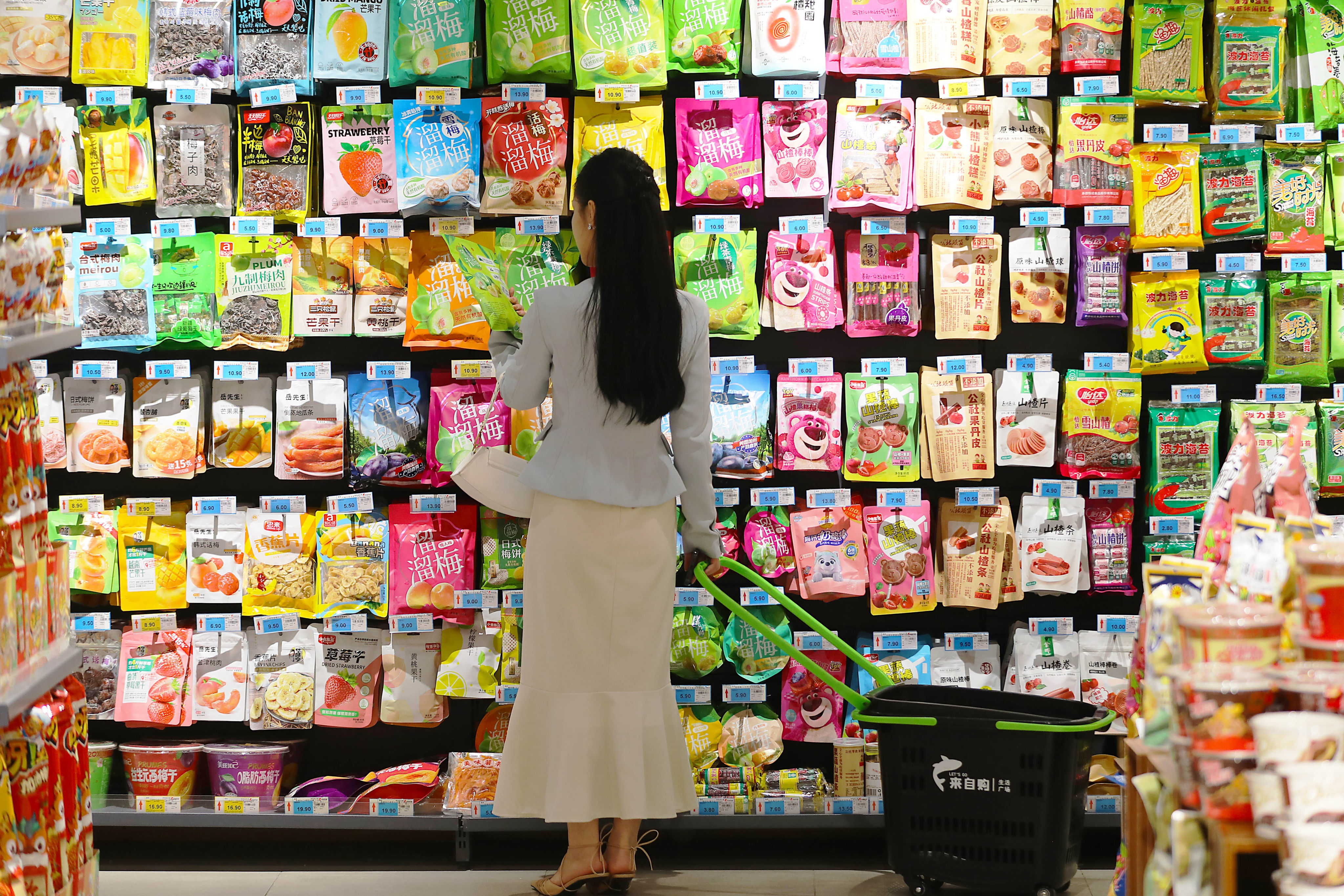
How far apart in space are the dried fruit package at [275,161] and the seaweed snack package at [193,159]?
65 mm

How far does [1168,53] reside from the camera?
12.7 ft

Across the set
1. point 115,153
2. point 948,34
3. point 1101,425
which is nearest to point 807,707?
point 1101,425

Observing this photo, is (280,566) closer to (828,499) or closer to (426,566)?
(426,566)

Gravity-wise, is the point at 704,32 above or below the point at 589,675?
above

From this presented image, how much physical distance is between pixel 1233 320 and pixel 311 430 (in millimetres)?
3115

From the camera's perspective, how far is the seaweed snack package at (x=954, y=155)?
3.88 meters

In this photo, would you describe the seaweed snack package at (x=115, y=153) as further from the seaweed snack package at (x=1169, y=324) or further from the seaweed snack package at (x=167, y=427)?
the seaweed snack package at (x=1169, y=324)

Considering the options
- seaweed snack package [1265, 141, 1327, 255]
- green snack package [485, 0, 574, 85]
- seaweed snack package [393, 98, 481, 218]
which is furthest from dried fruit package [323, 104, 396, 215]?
seaweed snack package [1265, 141, 1327, 255]

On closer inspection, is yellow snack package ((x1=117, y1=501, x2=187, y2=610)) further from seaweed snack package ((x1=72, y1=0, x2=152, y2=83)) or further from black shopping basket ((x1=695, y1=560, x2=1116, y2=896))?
black shopping basket ((x1=695, y1=560, x2=1116, y2=896))

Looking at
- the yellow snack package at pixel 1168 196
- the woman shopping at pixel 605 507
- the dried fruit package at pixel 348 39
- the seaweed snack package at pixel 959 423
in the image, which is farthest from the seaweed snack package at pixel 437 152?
the yellow snack package at pixel 1168 196

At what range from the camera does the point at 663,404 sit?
311cm

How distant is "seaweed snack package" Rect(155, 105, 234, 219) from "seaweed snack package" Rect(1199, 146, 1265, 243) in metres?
3.26

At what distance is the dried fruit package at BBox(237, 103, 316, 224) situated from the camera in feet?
12.9

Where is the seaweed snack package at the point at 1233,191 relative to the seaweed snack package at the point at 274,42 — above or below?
below
